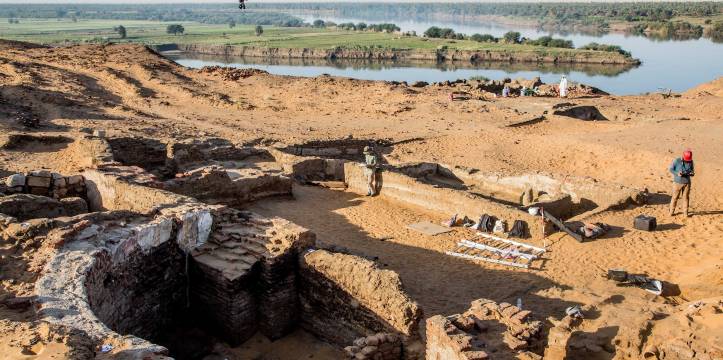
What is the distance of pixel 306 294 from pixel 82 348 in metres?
3.91

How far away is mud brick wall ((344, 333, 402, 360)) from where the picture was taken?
754cm

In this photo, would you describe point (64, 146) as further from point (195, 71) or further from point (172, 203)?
point (195, 71)

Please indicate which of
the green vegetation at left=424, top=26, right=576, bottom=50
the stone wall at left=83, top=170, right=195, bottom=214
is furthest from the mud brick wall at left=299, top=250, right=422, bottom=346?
the green vegetation at left=424, top=26, right=576, bottom=50

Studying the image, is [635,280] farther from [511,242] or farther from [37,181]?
[37,181]

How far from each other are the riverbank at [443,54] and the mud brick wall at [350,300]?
6131 centimetres

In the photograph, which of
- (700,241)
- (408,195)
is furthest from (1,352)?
(700,241)

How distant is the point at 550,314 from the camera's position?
9.62m

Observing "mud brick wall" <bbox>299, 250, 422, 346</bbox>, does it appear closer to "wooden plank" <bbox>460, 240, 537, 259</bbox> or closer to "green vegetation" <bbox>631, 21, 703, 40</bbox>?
"wooden plank" <bbox>460, 240, 537, 259</bbox>

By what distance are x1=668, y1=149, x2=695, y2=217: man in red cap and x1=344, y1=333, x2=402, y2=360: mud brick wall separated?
8468 mm

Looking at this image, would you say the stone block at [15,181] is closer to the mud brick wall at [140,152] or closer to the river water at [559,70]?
the mud brick wall at [140,152]

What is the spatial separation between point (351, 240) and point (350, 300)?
4.41 meters

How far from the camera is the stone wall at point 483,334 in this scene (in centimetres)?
696

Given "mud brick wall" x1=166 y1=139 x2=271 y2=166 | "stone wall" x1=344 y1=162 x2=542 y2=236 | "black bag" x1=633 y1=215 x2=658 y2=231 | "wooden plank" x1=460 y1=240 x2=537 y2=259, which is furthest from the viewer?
"mud brick wall" x1=166 y1=139 x2=271 y2=166

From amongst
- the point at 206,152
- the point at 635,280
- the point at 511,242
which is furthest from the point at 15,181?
the point at 635,280
